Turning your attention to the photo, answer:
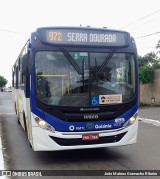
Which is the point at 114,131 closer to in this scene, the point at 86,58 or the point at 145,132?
the point at 86,58

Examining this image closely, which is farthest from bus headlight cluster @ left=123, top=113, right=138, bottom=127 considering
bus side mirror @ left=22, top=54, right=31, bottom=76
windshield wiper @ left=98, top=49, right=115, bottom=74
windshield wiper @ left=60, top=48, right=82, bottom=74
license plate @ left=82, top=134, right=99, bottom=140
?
bus side mirror @ left=22, top=54, right=31, bottom=76

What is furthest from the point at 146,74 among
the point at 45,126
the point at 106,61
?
the point at 45,126

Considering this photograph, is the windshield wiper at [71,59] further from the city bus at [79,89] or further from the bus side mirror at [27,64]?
the bus side mirror at [27,64]

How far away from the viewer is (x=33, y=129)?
727cm

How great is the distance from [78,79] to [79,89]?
226 mm

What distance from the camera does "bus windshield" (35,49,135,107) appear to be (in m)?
7.29

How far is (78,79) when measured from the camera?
24.3 feet

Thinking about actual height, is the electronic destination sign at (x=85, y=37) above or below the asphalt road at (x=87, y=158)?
above

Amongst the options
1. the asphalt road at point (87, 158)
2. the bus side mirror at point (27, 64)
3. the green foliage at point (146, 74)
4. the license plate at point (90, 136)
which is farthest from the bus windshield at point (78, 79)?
the green foliage at point (146, 74)

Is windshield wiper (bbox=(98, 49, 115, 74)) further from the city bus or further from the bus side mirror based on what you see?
the bus side mirror

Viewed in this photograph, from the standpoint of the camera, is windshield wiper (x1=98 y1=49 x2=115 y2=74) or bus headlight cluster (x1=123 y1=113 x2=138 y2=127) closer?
windshield wiper (x1=98 y1=49 x2=115 y2=74)

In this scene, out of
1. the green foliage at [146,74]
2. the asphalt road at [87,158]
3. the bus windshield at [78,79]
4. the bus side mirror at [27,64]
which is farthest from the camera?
the green foliage at [146,74]

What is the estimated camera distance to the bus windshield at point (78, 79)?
7285mm

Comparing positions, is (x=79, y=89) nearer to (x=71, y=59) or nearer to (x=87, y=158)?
(x=71, y=59)
